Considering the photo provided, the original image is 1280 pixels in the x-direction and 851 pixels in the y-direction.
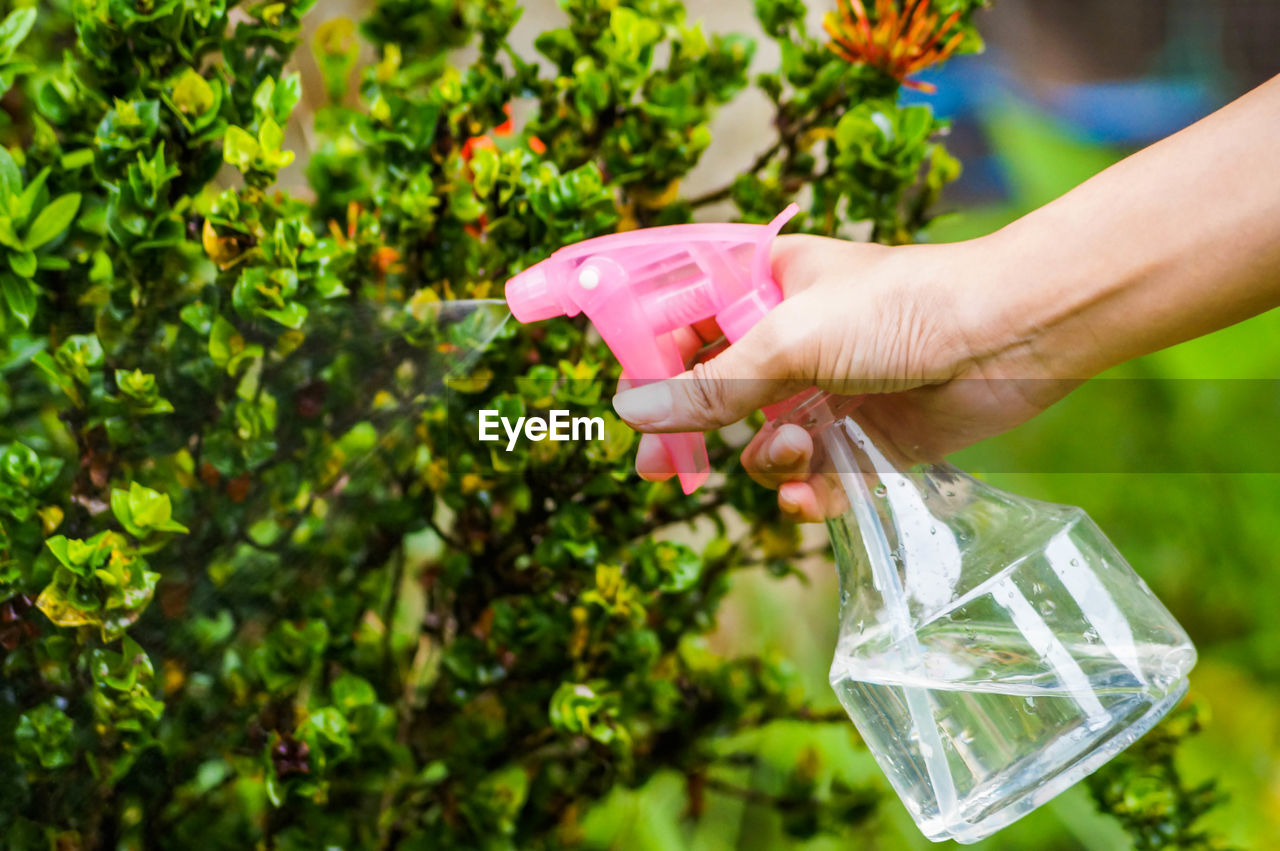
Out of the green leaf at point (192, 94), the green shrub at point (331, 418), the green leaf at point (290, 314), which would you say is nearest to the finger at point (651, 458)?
the green shrub at point (331, 418)

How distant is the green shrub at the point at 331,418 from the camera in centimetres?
58

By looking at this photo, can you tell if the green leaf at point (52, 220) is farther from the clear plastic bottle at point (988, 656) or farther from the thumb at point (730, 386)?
the clear plastic bottle at point (988, 656)

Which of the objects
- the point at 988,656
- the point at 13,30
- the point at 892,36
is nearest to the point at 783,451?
the point at 988,656

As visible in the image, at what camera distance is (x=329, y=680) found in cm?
75

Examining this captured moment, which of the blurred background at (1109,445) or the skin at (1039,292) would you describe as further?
the blurred background at (1109,445)

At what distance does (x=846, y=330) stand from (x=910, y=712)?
31 cm

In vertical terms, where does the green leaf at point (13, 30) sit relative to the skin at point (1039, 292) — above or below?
above

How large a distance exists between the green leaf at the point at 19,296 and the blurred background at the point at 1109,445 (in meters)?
0.48

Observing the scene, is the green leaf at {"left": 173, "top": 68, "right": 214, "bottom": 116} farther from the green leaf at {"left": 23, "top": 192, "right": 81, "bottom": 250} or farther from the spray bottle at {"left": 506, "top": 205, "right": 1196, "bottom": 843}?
the spray bottle at {"left": 506, "top": 205, "right": 1196, "bottom": 843}

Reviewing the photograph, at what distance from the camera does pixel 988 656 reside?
2.16ft

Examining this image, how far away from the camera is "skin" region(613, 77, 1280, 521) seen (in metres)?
0.52

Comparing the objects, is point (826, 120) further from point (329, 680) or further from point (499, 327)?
point (329, 680)

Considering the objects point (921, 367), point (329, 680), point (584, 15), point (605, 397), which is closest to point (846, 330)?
point (921, 367)

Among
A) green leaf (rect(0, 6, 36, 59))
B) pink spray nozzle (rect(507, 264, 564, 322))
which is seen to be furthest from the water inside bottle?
green leaf (rect(0, 6, 36, 59))
